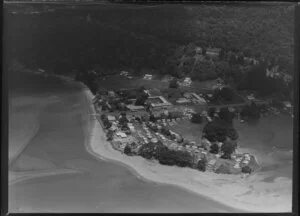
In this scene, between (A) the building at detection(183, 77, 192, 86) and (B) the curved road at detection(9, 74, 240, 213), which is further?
(A) the building at detection(183, 77, 192, 86)

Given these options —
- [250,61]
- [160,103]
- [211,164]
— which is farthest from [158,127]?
[250,61]

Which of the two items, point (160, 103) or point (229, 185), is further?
point (160, 103)

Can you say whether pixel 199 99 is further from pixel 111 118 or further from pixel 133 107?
pixel 111 118

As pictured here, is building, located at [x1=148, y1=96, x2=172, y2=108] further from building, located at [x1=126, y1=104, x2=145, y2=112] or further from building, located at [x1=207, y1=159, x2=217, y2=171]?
building, located at [x1=207, y1=159, x2=217, y2=171]

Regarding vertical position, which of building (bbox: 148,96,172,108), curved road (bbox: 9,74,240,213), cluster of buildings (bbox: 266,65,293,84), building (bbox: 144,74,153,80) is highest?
cluster of buildings (bbox: 266,65,293,84)

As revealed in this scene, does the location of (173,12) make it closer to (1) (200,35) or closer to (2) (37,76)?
(1) (200,35)

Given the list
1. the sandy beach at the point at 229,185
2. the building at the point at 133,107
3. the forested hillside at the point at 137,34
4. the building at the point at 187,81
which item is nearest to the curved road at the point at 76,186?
the sandy beach at the point at 229,185

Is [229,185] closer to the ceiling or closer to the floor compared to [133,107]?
closer to the floor

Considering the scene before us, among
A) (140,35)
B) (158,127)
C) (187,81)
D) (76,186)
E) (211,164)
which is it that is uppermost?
(140,35)

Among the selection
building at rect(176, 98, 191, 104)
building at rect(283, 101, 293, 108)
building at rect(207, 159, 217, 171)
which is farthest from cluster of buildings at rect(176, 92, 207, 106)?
building at rect(283, 101, 293, 108)

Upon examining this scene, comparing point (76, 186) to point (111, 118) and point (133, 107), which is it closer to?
point (111, 118)
